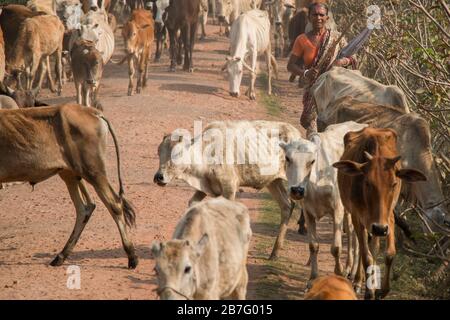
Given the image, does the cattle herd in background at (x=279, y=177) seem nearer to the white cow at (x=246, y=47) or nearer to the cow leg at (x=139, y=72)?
the cow leg at (x=139, y=72)

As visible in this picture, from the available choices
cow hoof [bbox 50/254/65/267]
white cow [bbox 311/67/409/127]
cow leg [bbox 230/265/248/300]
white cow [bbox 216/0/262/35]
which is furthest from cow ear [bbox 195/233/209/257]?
white cow [bbox 216/0/262/35]

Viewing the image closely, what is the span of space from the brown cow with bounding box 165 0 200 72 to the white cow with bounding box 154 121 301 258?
14.1m

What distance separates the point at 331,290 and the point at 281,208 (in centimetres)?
467

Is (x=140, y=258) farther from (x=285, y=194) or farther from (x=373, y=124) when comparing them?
(x=373, y=124)

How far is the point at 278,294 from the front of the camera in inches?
430

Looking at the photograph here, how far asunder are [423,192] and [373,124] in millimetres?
1334

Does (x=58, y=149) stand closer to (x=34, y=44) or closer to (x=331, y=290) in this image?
(x=331, y=290)

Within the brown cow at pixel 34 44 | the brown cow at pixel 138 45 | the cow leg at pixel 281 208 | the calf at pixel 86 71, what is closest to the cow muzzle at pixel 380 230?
the cow leg at pixel 281 208

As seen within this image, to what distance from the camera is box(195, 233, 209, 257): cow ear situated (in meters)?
8.23

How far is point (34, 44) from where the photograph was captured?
72.2 ft

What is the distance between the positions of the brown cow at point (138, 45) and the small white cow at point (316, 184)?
37.5 ft

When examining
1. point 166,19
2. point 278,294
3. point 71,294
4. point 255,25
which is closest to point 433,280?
point 278,294

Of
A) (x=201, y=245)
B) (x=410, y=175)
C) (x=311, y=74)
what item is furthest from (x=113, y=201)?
(x=311, y=74)

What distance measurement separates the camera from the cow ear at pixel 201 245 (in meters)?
8.23
